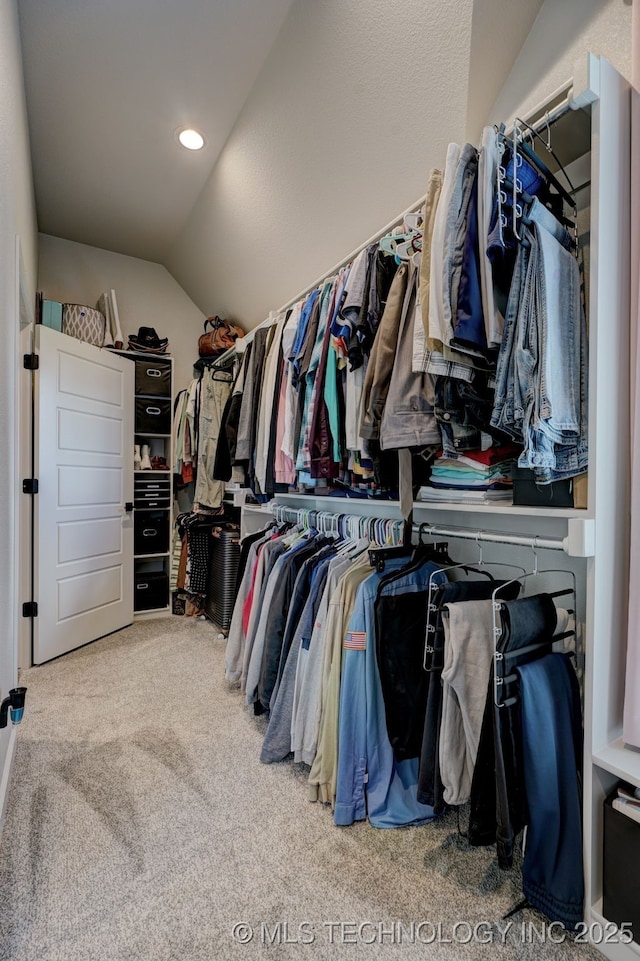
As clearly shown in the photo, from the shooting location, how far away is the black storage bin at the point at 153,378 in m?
3.57

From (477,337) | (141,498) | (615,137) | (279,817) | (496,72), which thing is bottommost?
(279,817)

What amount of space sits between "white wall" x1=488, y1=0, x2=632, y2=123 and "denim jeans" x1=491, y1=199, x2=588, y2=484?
56 cm

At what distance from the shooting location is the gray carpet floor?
1.09 meters

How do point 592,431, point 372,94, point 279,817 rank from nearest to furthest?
point 592,431, point 279,817, point 372,94

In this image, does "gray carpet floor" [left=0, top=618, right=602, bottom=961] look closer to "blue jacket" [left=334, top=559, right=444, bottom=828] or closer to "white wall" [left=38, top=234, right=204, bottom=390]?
"blue jacket" [left=334, top=559, right=444, bottom=828]

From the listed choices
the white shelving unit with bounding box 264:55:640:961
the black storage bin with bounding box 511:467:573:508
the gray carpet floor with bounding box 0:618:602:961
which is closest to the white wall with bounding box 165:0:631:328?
the white shelving unit with bounding box 264:55:640:961

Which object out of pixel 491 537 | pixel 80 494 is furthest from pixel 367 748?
pixel 80 494

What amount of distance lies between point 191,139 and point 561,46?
1.90m

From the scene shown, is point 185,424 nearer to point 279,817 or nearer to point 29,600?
point 29,600

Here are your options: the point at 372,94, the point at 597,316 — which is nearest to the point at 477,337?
the point at 597,316

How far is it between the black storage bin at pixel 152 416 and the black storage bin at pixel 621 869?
354 centimetres

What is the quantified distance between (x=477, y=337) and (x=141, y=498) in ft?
10.4

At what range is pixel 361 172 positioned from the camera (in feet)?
6.47

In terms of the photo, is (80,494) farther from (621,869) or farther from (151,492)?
(621,869)
